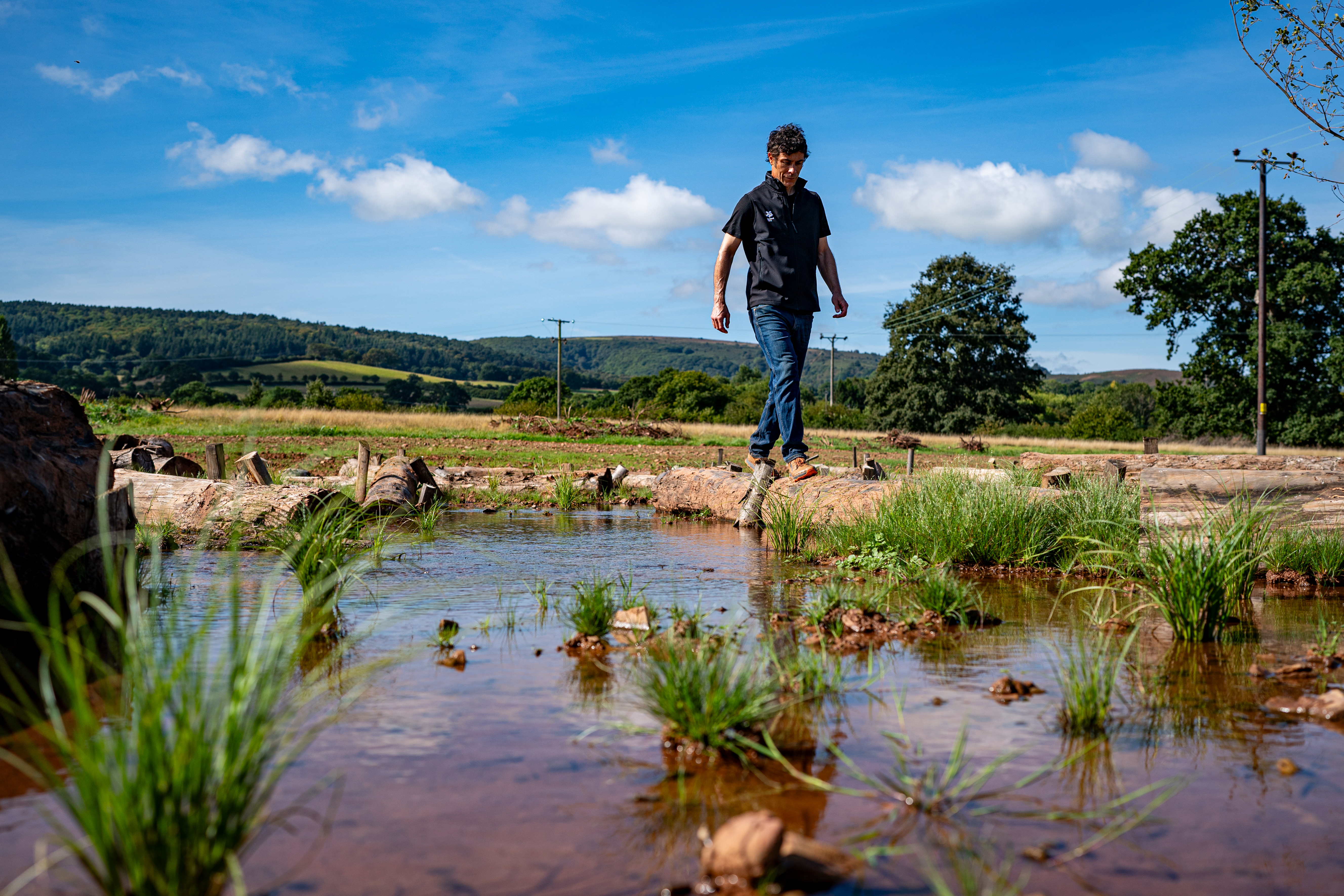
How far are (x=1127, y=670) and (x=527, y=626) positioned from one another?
96.9 inches

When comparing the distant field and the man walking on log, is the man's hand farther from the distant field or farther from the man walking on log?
the distant field

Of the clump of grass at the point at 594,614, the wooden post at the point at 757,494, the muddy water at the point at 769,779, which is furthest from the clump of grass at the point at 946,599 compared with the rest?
the wooden post at the point at 757,494

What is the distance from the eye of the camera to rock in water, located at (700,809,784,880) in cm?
164

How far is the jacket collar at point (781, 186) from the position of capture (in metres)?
7.27

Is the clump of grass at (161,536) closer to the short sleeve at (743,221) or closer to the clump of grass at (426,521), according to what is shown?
the clump of grass at (426,521)

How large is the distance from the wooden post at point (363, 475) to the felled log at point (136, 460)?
1.95m

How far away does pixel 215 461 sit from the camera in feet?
30.7

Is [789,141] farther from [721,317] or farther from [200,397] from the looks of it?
[200,397]

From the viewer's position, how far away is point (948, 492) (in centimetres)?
607

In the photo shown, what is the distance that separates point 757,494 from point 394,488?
12.2 feet

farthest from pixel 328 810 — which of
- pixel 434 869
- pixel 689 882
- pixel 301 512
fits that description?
pixel 301 512

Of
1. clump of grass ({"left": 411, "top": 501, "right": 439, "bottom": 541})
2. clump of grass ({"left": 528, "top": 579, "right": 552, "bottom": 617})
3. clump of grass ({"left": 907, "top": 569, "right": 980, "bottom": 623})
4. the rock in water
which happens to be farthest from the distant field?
the rock in water

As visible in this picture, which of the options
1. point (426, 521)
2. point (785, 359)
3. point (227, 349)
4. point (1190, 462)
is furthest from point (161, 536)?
point (227, 349)

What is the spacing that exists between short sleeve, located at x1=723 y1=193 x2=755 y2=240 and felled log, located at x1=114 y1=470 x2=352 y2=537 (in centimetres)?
380
